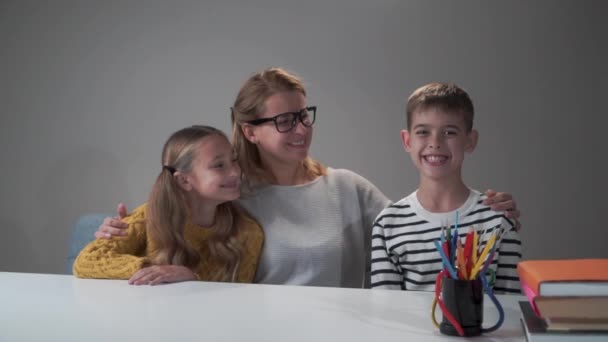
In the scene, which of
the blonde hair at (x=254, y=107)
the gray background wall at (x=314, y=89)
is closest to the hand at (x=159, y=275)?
the blonde hair at (x=254, y=107)

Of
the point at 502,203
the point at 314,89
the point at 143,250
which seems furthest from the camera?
the point at 314,89

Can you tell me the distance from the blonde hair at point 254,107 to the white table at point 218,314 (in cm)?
71

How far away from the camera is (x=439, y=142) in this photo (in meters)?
1.67

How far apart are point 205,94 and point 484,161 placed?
4.96 feet

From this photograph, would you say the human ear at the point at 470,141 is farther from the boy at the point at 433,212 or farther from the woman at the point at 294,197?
the woman at the point at 294,197

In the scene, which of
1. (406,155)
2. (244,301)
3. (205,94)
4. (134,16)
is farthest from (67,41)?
(244,301)

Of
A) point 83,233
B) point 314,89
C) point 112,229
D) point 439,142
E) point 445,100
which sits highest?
point 314,89

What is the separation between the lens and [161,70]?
359 cm

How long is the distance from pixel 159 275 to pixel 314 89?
6.67 ft

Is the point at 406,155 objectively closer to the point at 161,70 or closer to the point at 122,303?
the point at 161,70

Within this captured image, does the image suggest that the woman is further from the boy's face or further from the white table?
the white table

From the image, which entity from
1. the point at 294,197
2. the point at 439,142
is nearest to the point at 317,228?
the point at 294,197

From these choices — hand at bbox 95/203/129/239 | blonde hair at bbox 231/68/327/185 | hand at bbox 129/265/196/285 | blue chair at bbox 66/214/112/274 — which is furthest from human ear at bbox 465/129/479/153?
blue chair at bbox 66/214/112/274

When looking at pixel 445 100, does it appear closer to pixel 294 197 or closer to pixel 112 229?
pixel 294 197
